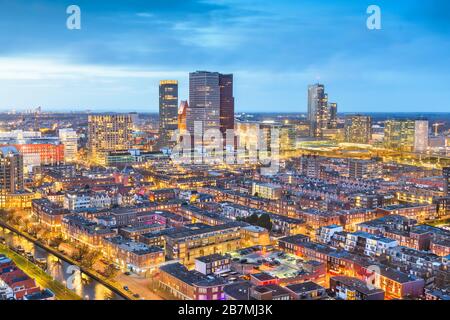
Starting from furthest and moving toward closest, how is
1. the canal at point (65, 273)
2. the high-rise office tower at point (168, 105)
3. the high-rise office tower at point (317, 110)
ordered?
the high-rise office tower at point (317, 110)
the high-rise office tower at point (168, 105)
the canal at point (65, 273)

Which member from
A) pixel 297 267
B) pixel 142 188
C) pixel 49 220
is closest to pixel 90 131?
pixel 142 188

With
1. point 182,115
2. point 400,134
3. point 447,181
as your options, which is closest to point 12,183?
point 447,181

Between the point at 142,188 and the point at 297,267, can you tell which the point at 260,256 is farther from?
the point at 142,188

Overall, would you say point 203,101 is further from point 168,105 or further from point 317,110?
point 317,110

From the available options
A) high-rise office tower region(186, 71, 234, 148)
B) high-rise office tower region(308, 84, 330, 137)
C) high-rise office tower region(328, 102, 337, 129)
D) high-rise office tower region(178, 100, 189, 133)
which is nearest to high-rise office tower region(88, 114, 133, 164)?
high-rise office tower region(186, 71, 234, 148)

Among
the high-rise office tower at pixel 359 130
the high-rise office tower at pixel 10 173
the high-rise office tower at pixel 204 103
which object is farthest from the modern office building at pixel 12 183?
the high-rise office tower at pixel 359 130

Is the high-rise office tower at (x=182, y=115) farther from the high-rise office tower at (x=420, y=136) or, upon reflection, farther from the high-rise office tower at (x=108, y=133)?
the high-rise office tower at (x=420, y=136)
